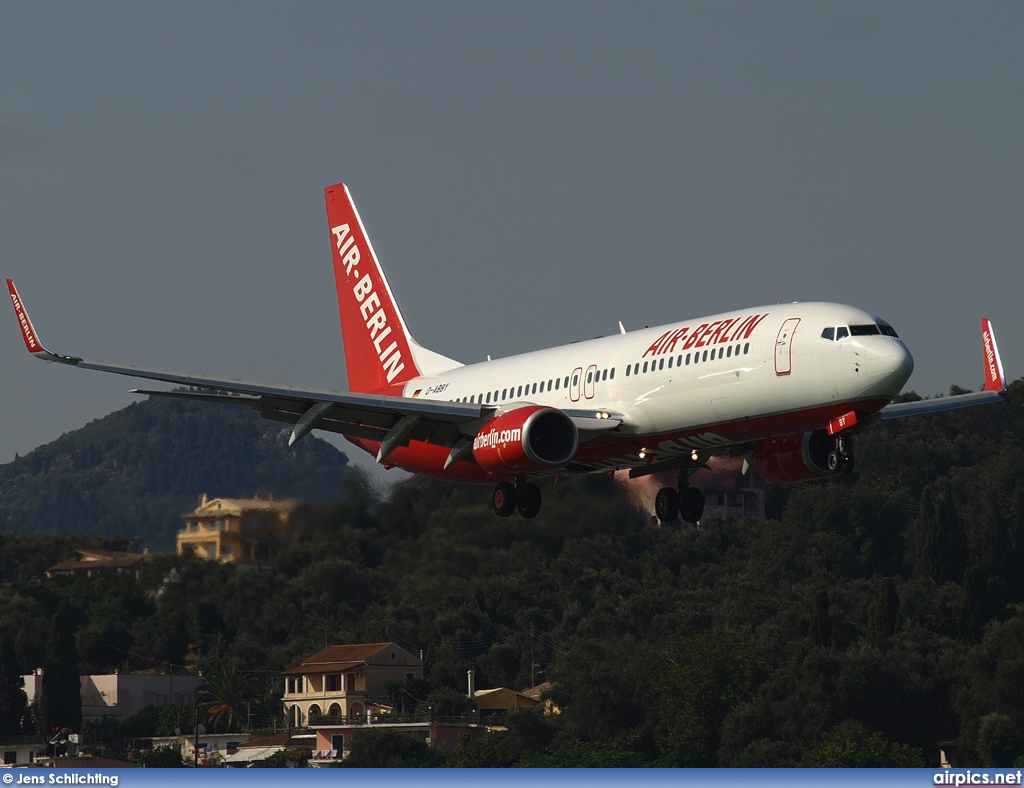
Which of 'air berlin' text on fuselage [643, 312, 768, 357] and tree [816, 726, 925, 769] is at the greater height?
'air berlin' text on fuselage [643, 312, 768, 357]

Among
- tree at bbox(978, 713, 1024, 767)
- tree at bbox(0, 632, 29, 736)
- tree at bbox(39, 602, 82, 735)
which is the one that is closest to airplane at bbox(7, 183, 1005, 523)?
tree at bbox(978, 713, 1024, 767)

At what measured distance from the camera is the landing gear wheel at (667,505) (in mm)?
45812

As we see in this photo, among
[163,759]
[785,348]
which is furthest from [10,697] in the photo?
[785,348]

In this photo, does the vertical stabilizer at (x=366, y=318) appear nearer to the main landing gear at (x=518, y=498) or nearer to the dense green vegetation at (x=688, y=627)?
the main landing gear at (x=518, y=498)

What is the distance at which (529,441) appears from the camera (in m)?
40.8

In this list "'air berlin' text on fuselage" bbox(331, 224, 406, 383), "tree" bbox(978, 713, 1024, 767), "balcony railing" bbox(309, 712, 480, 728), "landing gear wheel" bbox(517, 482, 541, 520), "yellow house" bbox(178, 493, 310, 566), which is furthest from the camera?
"balcony railing" bbox(309, 712, 480, 728)

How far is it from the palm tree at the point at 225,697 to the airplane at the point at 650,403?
70.4 meters

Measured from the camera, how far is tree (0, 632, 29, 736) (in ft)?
363

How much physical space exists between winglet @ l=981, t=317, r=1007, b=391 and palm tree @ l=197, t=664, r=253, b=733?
80.2 m

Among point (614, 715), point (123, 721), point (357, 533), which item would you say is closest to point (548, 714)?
point (614, 715)

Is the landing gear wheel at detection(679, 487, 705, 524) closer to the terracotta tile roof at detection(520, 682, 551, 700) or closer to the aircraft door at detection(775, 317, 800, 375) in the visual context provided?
the aircraft door at detection(775, 317, 800, 375)

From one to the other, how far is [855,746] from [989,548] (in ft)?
132

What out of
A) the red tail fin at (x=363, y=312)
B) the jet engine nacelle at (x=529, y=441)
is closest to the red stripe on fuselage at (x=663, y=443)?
the jet engine nacelle at (x=529, y=441)

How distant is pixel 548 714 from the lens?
11419cm
